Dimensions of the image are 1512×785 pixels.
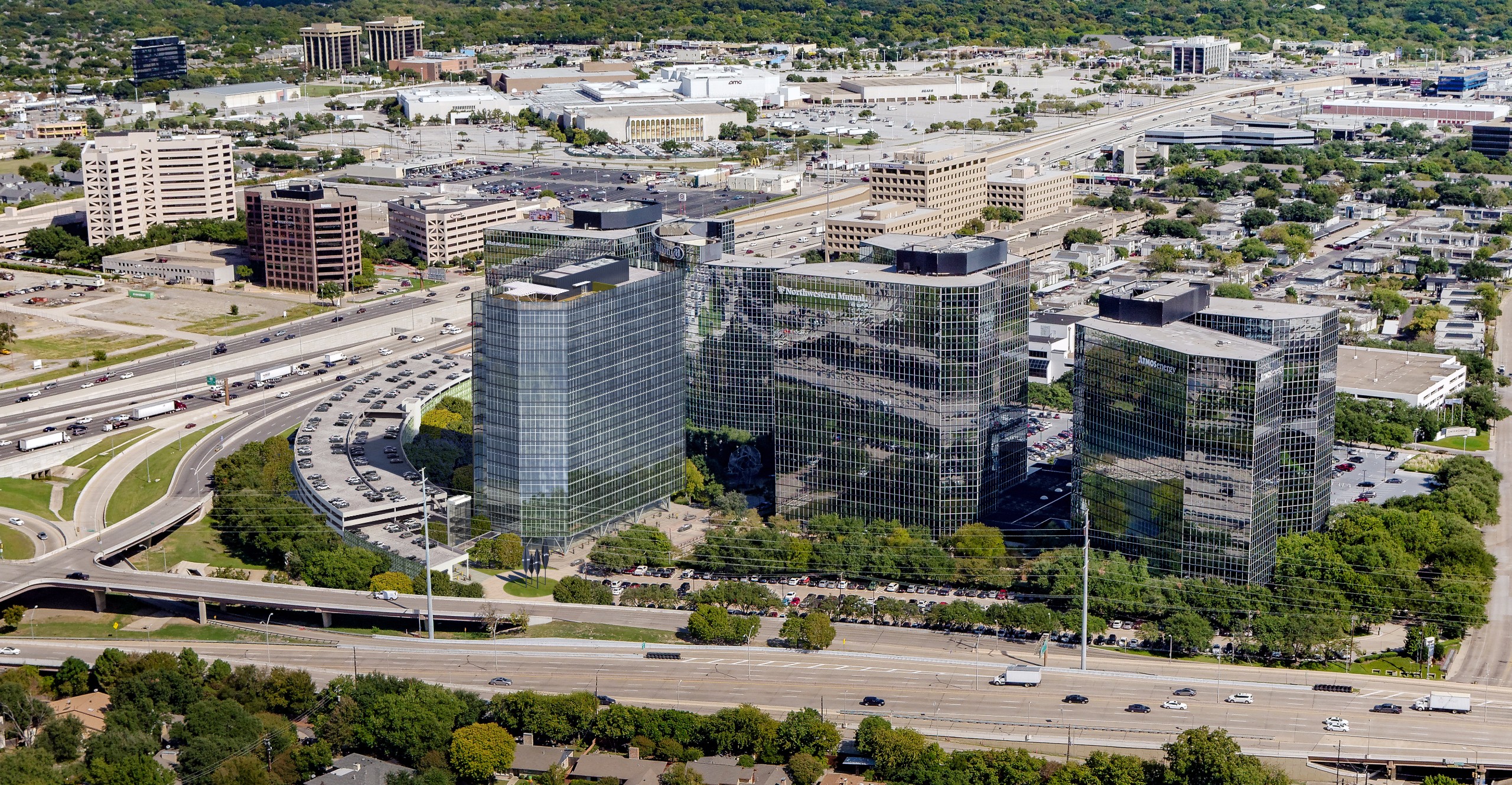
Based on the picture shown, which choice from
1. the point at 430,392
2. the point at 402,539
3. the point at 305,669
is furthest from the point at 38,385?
the point at 305,669

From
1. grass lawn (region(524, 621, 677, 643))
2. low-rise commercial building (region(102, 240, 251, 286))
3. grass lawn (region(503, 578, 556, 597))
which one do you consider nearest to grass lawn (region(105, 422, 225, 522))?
grass lawn (region(503, 578, 556, 597))

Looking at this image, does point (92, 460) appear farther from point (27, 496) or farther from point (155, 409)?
point (155, 409)

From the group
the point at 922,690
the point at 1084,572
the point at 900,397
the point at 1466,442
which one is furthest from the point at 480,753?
the point at 1466,442

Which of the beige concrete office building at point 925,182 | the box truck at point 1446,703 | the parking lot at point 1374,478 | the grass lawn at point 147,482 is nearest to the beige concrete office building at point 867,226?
the beige concrete office building at point 925,182

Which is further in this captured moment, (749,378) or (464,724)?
(749,378)

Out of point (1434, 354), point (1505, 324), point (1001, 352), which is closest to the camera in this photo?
point (1001, 352)

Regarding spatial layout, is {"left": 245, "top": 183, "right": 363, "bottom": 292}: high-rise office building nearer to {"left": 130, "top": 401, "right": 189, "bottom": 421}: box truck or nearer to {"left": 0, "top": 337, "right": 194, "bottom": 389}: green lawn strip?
{"left": 0, "top": 337, "right": 194, "bottom": 389}: green lawn strip

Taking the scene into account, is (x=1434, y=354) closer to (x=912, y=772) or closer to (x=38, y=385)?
(x=912, y=772)
